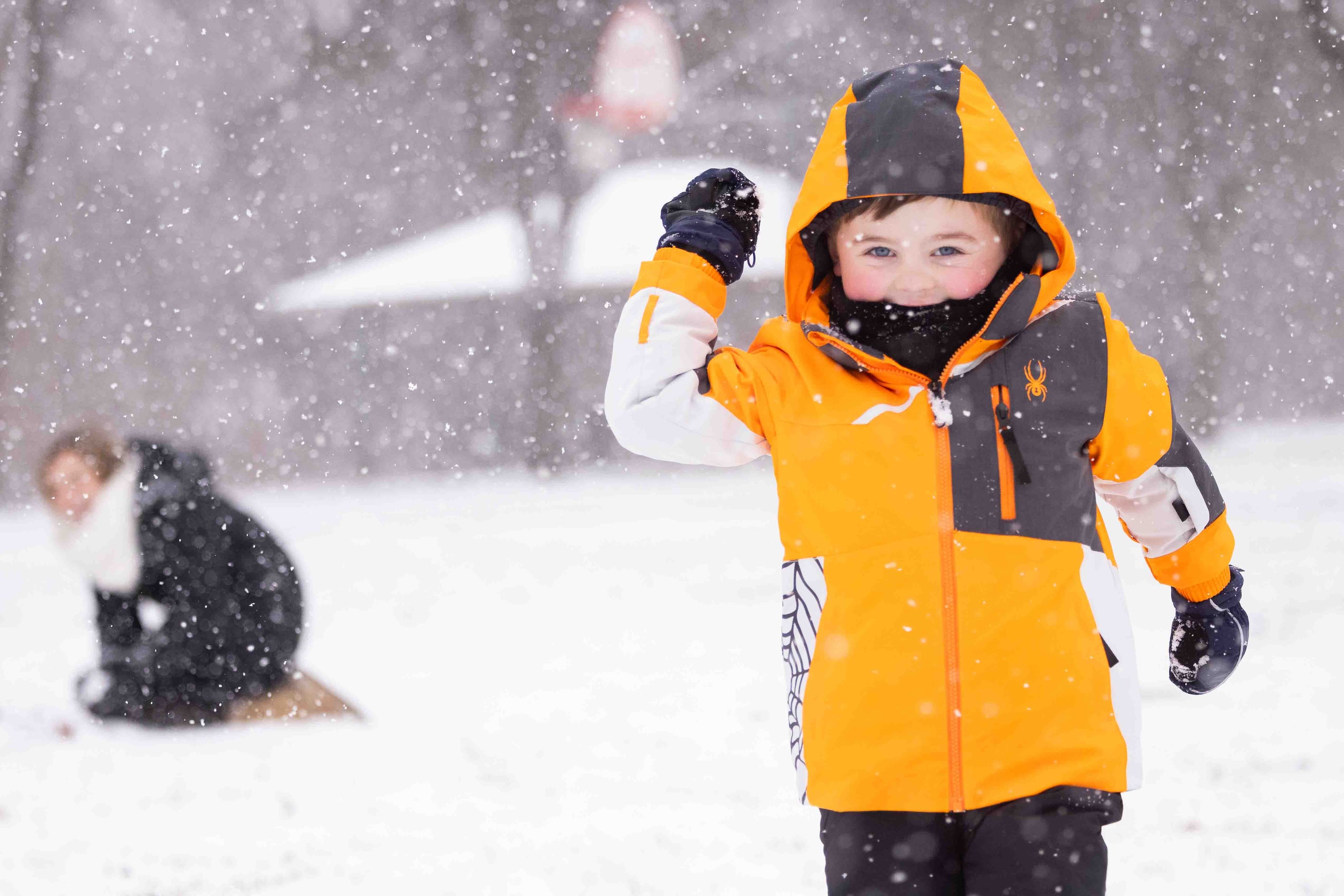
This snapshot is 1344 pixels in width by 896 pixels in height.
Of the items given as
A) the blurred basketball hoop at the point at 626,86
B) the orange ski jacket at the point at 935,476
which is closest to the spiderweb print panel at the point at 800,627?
the orange ski jacket at the point at 935,476

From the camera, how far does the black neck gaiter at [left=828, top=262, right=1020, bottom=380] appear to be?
155 cm

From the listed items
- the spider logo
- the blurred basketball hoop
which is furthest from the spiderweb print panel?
the blurred basketball hoop

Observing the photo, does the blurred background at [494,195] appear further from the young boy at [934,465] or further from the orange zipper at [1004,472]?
the orange zipper at [1004,472]

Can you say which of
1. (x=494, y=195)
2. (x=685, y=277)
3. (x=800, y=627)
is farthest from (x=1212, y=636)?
(x=494, y=195)

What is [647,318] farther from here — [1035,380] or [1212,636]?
[1212,636]

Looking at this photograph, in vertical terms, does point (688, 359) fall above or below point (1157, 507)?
above

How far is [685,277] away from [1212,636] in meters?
0.98

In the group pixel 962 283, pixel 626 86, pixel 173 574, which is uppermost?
pixel 626 86

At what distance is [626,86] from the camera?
1137 cm

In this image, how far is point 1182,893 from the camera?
8.39ft

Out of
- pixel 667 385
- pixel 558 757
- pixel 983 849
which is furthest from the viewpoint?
pixel 558 757

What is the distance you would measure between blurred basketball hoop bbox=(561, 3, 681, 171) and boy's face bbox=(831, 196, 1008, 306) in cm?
1015

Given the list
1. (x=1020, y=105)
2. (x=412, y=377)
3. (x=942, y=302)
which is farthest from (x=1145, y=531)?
(x=412, y=377)

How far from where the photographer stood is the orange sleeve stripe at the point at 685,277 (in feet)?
5.13
